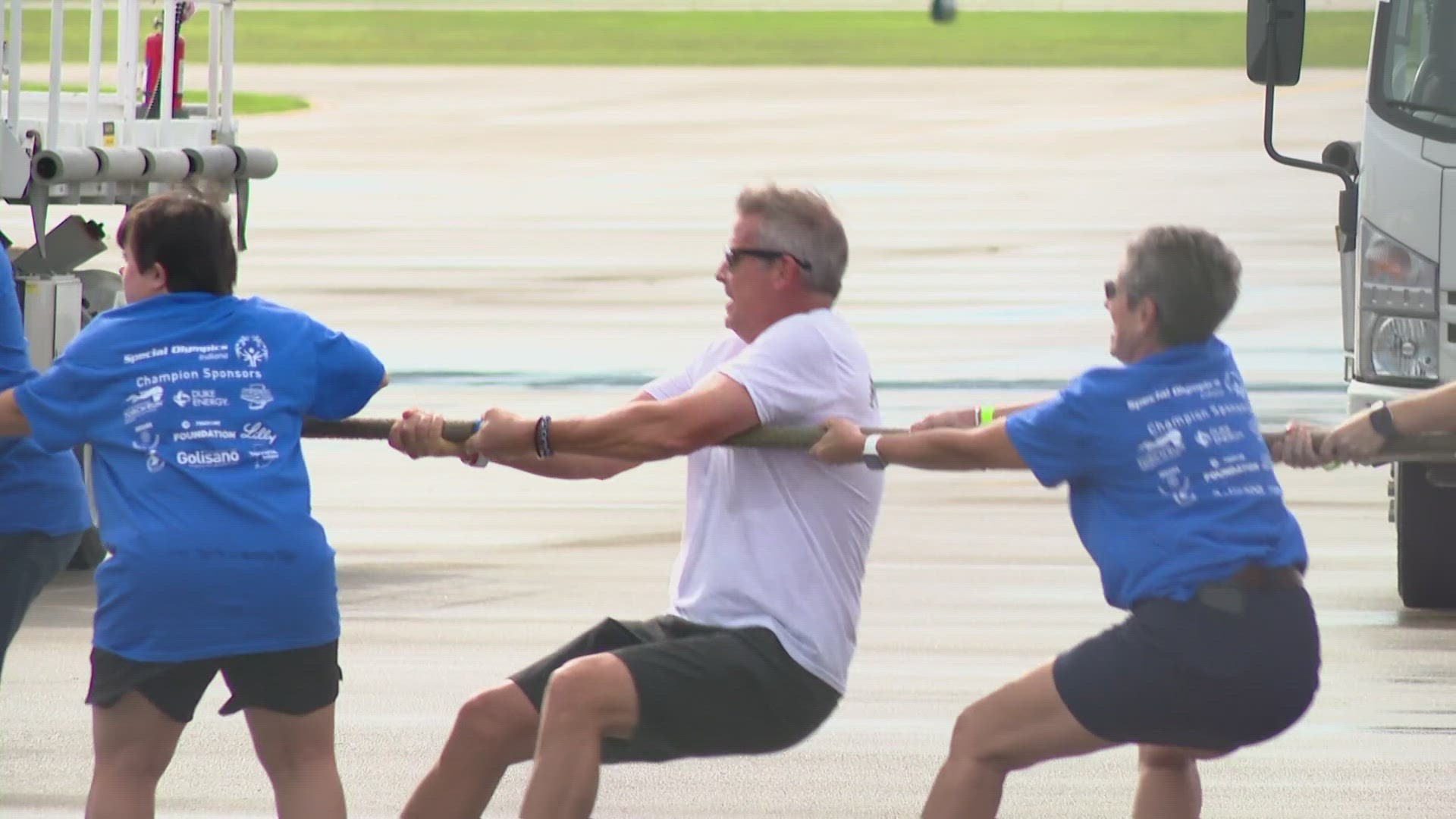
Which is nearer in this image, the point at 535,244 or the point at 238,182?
the point at 238,182

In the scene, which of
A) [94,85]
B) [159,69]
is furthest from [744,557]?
[159,69]

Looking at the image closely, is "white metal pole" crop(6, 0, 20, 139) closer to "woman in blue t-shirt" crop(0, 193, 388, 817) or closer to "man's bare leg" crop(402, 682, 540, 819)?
"woman in blue t-shirt" crop(0, 193, 388, 817)

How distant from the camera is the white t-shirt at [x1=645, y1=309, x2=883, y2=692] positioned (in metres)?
5.38

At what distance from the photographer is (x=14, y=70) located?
33.7 ft

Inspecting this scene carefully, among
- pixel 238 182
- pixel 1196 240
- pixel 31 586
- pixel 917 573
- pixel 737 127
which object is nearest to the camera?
pixel 1196 240

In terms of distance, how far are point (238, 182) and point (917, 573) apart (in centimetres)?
368

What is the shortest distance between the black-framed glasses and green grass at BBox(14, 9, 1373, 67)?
194 feet

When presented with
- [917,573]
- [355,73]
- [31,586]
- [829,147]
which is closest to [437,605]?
[917,573]

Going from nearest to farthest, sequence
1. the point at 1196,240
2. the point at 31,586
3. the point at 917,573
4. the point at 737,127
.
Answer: the point at 1196,240, the point at 31,586, the point at 917,573, the point at 737,127

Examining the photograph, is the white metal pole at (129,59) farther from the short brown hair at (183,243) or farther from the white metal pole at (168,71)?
the short brown hair at (183,243)

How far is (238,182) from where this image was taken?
486 inches

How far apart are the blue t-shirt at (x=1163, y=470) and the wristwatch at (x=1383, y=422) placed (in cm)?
39

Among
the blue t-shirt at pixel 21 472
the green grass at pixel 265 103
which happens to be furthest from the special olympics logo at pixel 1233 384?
the green grass at pixel 265 103

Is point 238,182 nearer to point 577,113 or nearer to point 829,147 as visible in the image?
point 829,147
